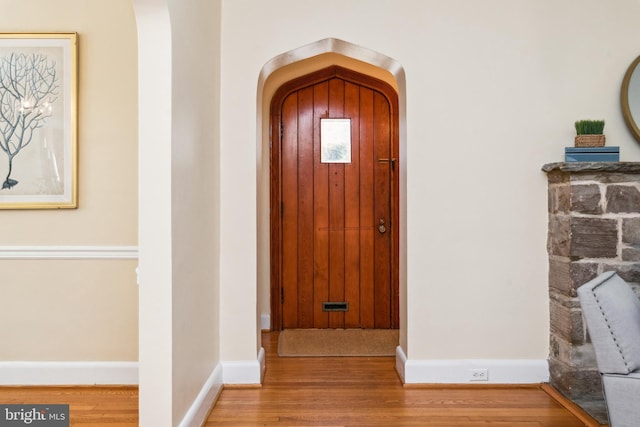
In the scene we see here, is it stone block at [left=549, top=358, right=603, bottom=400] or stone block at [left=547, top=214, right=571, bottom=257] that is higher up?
stone block at [left=547, top=214, right=571, bottom=257]

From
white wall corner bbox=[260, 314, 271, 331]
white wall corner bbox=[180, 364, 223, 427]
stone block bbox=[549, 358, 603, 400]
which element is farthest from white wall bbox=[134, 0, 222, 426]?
stone block bbox=[549, 358, 603, 400]

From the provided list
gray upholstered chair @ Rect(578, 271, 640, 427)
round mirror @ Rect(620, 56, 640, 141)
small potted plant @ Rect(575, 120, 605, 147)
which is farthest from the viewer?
round mirror @ Rect(620, 56, 640, 141)

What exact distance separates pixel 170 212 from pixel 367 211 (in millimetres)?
2406

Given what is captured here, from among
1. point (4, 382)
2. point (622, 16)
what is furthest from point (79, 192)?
point (622, 16)

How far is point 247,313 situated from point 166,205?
1.22m

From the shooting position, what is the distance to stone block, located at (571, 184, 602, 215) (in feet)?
8.32

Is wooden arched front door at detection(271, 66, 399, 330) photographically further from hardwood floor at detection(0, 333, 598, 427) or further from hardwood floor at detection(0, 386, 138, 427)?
hardwood floor at detection(0, 386, 138, 427)

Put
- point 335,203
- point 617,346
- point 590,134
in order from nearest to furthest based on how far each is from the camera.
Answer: point 617,346 → point 590,134 → point 335,203

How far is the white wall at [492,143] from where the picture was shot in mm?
2805

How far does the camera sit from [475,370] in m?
2.79

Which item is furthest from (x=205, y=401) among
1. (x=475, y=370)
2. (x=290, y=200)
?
(x=290, y=200)

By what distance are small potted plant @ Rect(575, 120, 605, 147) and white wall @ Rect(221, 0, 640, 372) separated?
0.40 feet

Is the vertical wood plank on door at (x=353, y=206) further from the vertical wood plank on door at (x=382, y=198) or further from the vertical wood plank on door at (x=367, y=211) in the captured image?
the vertical wood plank on door at (x=382, y=198)

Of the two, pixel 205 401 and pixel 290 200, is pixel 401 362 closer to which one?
pixel 205 401
